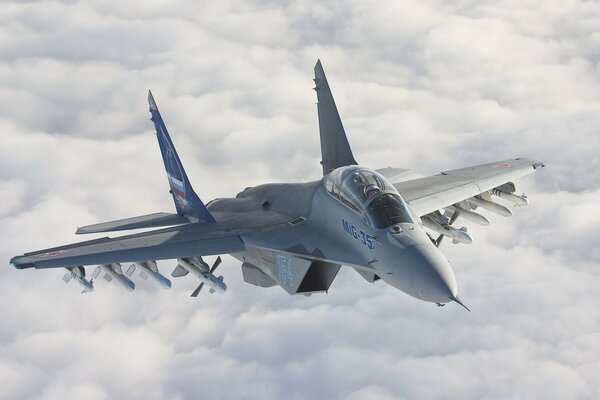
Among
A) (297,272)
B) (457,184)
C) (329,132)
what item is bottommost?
(297,272)

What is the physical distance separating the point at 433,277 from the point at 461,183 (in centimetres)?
885

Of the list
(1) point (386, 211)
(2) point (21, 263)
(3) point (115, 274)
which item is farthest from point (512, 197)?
(2) point (21, 263)

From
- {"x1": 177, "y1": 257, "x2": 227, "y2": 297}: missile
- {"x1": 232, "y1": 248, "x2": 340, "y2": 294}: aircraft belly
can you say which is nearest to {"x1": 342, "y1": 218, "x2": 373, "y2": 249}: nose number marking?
{"x1": 232, "y1": 248, "x2": 340, "y2": 294}: aircraft belly

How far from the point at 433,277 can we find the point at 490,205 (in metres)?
9.95

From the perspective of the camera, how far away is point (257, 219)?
63.4 ft

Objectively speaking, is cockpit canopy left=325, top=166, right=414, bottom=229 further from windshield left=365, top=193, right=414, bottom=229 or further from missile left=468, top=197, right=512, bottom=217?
missile left=468, top=197, right=512, bottom=217

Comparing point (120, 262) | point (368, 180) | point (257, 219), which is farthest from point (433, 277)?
point (120, 262)

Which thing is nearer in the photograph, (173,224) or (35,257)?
(35,257)

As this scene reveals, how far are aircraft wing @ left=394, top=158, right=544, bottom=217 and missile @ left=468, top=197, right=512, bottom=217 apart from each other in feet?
2.71

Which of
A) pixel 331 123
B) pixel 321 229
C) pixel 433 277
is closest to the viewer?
pixel 433 277

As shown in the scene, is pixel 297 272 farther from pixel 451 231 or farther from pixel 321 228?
pixel 451 231

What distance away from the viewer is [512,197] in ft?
74.7

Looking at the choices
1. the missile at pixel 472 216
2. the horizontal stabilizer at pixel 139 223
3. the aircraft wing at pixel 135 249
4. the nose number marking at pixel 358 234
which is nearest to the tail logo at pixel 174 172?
the horizontal stabilizer at pixel 139 223

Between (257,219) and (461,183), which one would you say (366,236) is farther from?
(461,183)
